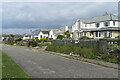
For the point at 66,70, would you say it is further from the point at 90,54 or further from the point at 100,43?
the point at 100,43

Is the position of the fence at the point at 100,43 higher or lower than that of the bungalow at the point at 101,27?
lower

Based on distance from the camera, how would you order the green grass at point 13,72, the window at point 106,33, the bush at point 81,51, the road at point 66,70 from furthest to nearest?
the window at point 106,33
the bush at point 81,51
the road at point 66,70
the green grass at point 13,72

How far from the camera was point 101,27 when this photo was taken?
127ft

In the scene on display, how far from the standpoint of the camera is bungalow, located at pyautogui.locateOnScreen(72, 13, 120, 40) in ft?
112

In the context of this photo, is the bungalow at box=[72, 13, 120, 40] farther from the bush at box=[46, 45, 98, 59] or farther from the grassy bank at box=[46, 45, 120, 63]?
the grassy bank at box=[46, 45, 120, 63]

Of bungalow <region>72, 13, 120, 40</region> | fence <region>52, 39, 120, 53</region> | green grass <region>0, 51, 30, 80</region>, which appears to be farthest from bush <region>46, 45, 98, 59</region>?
bungalow <region>72, 13, 120, 40</region>

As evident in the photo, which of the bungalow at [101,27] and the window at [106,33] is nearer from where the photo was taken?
the window at [106,33]

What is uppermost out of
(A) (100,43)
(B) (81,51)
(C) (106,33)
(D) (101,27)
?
(D) (101,27)

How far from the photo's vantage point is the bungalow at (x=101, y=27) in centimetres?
3425

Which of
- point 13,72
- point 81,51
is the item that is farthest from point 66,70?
point 81,51

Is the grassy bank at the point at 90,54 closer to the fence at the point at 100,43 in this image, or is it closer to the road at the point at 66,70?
the fence at the point at 100,43

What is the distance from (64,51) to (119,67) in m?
10.1

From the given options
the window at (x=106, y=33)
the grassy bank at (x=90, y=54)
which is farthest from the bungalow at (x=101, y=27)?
the grassy bank at (x=90, y=54)

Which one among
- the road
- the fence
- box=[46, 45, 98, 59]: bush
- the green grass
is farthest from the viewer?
box=[46, 45, 98, 59]: bush
